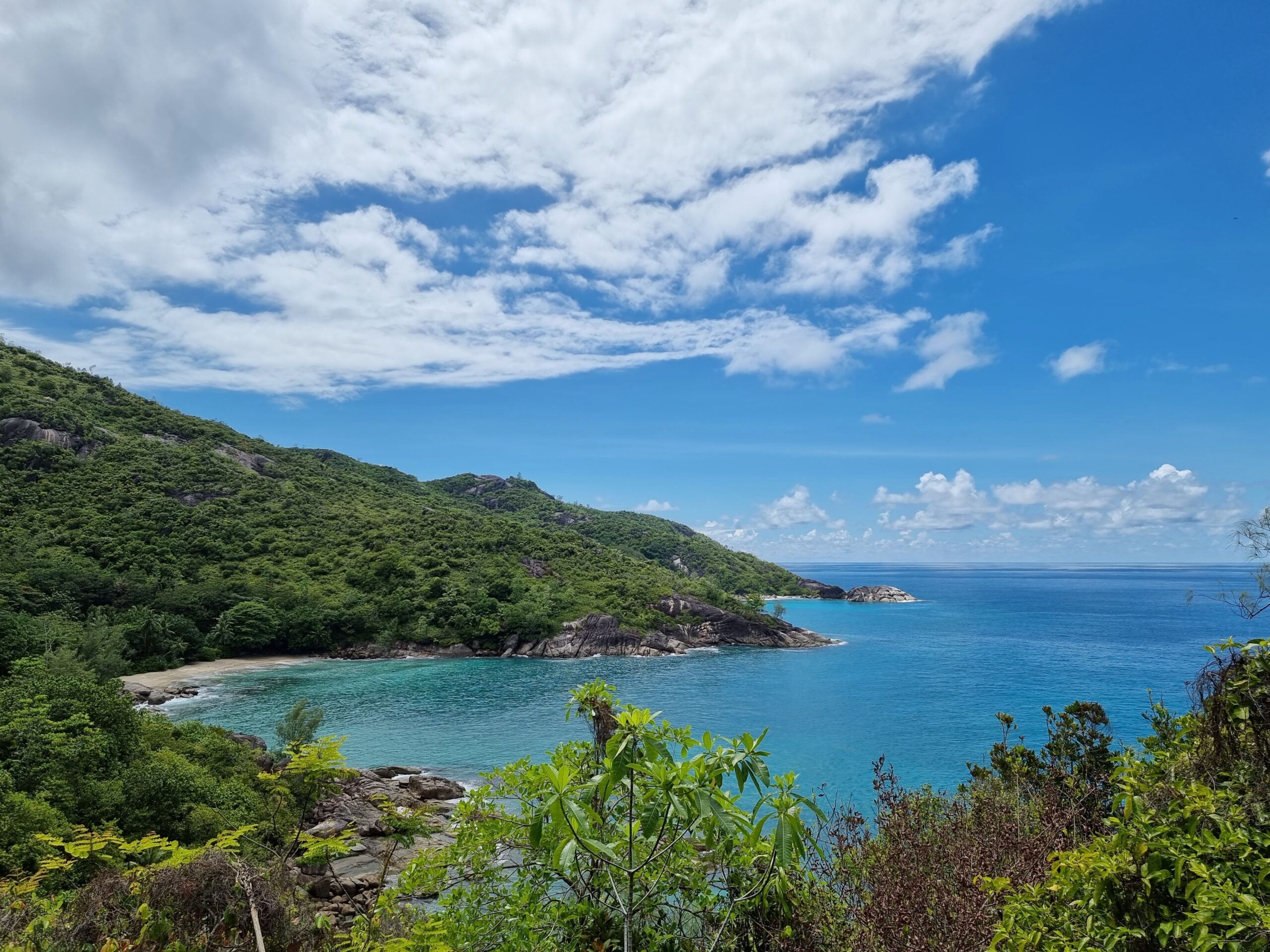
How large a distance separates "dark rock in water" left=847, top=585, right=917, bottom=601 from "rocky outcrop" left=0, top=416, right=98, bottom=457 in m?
108

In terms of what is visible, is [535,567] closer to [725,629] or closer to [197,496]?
[725,629]

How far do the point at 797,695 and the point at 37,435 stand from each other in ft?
223

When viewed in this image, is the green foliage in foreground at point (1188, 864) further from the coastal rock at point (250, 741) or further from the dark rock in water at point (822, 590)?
the dark rock in water at point (822, 590)

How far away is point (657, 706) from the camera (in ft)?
109

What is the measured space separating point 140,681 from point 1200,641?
8215 centimetres

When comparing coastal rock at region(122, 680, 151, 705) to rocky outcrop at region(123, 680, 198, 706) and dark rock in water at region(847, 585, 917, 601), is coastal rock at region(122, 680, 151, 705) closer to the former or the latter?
rocky outcrop at region(123, 680, 198, 706)

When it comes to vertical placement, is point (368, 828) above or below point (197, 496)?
below

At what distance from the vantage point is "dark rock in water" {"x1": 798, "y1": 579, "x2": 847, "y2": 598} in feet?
383

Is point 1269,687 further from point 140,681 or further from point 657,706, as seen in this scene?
point 140,681

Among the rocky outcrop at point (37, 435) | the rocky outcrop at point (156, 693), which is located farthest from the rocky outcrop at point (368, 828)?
the rocky outcrop at point (37, 435)

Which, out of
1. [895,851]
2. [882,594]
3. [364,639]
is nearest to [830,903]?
[895,851]

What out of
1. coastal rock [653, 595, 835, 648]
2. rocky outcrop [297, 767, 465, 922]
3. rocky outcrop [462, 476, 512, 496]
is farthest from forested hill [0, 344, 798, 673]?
rocky outcrop [462, 476, 512, 496]

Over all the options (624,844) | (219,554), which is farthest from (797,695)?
(219,554)

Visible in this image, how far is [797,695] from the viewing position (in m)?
37.8
